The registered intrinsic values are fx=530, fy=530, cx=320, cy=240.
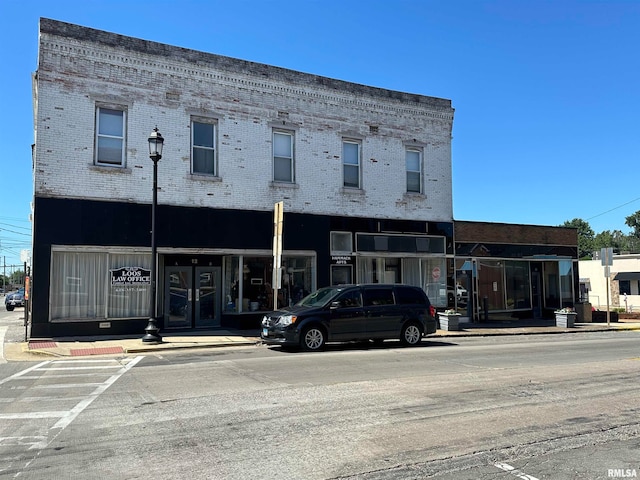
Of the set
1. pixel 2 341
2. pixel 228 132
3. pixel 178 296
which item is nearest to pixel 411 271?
pixel 228 132

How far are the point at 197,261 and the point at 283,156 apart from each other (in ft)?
16.2

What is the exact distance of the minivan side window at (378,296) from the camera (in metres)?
14.4

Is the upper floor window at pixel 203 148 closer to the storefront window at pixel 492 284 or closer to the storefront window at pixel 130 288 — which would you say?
the storefront window at pixel 130 288

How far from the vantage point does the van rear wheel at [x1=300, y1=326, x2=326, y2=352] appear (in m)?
13.3

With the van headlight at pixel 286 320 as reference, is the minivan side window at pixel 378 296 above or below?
above

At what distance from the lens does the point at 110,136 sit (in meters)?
16.6

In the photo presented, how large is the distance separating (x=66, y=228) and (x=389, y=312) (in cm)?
968

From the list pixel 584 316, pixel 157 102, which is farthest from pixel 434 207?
pixel 157 102

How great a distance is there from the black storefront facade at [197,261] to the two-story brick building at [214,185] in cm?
5

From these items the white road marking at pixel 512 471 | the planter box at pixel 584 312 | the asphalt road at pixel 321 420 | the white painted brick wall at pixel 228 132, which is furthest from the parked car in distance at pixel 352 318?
the planter box at pixel 584 312

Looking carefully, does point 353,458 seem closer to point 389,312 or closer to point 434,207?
point 389,312

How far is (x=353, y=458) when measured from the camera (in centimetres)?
522

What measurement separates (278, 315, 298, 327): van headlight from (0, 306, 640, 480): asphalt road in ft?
6.25

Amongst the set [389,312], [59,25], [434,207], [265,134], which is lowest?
[389,312]
